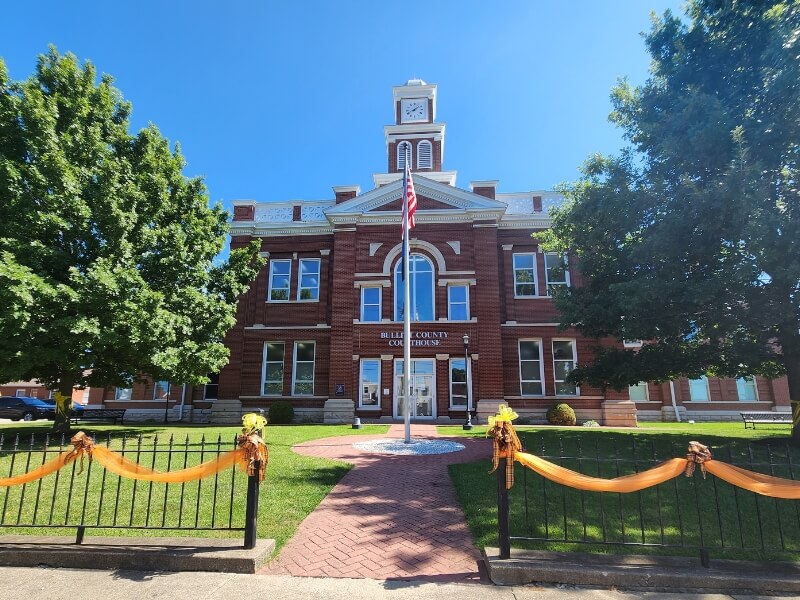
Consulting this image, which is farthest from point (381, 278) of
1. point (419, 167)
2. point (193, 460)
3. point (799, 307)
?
point (799, 307)

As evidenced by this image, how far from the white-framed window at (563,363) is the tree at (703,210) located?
755cm

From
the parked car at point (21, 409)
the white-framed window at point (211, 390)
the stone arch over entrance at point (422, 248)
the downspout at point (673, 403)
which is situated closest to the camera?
the stone arch over entrance at point (422, 248)

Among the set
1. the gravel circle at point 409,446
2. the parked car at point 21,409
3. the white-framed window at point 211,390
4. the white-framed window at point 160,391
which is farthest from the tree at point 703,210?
the parked car at point 21,409

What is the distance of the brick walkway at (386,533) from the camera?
14.8ft

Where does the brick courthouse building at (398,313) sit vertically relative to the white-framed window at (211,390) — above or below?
above

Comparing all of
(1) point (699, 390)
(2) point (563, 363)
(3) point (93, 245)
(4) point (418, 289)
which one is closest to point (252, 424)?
(3) point (93, 245)

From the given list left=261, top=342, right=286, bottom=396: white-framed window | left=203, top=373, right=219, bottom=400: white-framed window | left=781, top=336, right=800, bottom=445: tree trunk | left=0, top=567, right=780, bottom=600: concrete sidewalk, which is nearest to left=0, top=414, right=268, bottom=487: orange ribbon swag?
left=0, top=567, right=780, bottom=600: concrete sidewalk

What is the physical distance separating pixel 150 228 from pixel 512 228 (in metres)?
17.1

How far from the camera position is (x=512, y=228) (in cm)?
2358

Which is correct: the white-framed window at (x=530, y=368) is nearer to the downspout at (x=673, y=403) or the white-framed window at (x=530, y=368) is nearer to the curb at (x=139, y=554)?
the downspout at (x=673, y=403)

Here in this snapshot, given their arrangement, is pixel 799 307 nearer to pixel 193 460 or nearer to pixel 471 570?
pixel 471 570

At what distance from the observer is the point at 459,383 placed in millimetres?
21375

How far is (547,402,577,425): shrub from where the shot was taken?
2047cm

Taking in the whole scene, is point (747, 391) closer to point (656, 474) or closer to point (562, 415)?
point (562, 415)
